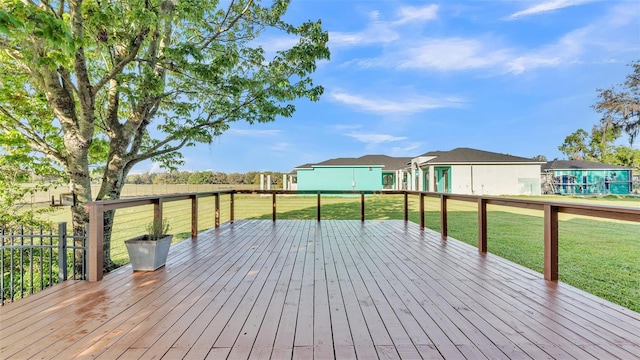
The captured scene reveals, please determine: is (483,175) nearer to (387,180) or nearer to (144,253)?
(387,180)

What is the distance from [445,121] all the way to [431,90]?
5741 mm

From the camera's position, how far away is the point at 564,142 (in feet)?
106

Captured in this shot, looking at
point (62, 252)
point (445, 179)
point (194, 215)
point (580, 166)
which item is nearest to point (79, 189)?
point (194, 215)

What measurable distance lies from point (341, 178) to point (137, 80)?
54.6 ft

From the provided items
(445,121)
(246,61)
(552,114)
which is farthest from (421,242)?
(552,114)

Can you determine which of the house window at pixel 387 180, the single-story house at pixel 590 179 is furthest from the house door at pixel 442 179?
the single-story house at pixel 590 179

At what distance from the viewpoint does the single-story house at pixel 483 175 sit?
63.4ft

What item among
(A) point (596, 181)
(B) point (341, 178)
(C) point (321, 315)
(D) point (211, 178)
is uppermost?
(D) point (211, 178)

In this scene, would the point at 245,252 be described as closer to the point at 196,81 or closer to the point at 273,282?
the point at 273,282

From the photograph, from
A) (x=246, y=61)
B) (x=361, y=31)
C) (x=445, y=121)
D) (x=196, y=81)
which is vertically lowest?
(x=196, y=81)

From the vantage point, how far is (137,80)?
4867 millimetres

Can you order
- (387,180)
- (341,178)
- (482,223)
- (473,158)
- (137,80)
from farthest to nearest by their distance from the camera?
(387,180), (341,178), (473,158), (137,80), (482,223)

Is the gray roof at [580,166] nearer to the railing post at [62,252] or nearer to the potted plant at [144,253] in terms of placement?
the potted plant at [144,253]

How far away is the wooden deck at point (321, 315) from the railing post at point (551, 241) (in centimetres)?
15
